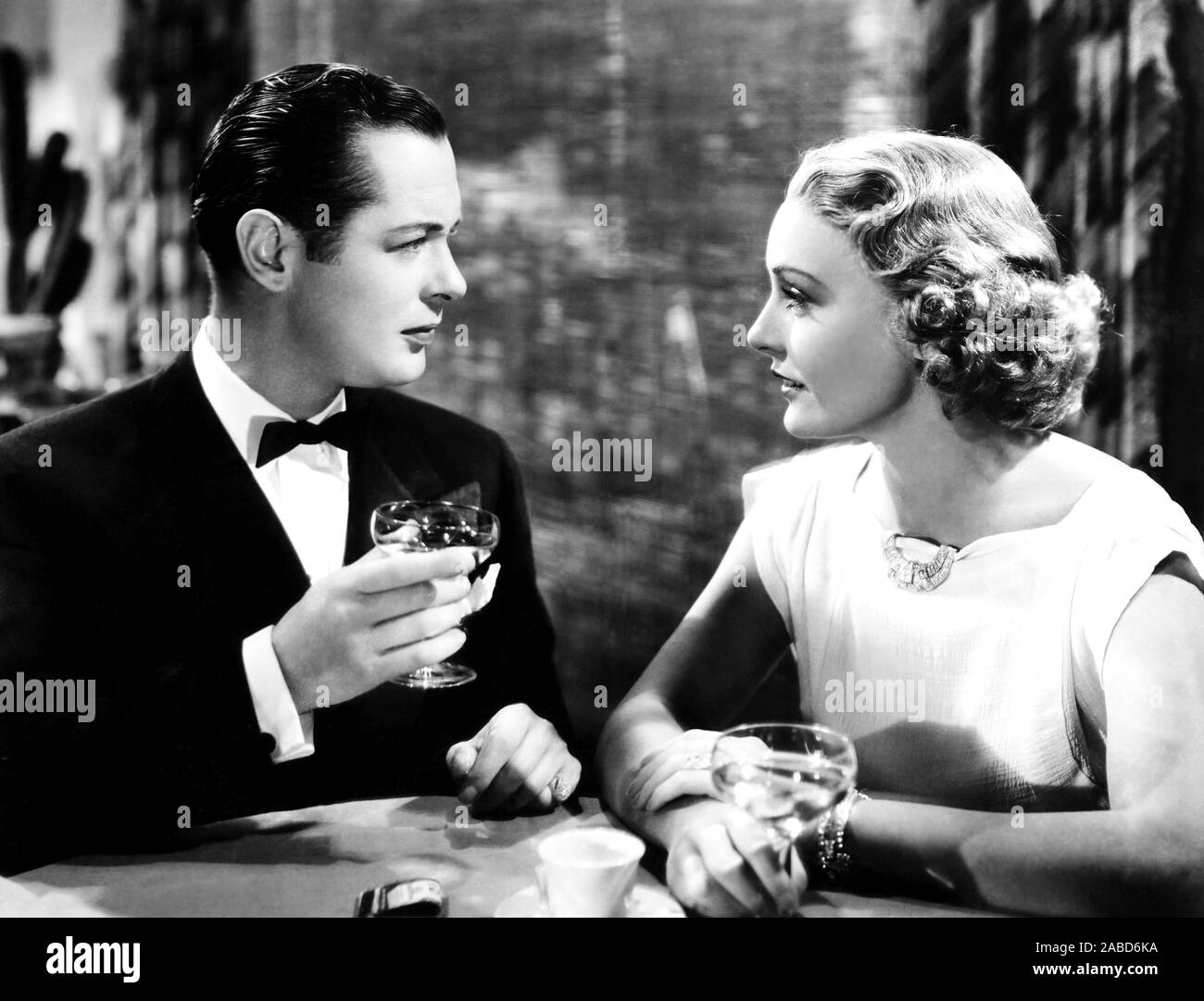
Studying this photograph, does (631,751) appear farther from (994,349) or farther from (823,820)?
(994,349)

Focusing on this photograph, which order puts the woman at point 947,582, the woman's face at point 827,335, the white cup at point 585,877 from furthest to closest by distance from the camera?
the woman's face at point 827,335 < the woman at point 947,582 < the white cup at point 585,877

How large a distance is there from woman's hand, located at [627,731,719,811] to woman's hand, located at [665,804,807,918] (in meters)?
0.11

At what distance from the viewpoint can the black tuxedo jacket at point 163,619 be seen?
2070mm

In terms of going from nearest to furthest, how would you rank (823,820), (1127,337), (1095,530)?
(823,820) → (1095,530) → (1127,337)

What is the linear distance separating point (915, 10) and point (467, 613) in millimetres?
1519

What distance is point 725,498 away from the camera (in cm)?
229

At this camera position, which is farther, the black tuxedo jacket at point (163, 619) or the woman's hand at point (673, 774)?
the black tuxedo jacket at point (163, 619)

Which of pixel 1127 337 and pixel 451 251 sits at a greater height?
pixel 451 251

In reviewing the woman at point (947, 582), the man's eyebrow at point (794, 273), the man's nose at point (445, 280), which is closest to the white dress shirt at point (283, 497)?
the man's nose at point (445, 280)

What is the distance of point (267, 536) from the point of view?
2.14 metres

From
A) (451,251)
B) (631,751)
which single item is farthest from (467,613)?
(451,251)

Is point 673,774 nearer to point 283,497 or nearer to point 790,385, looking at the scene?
point 790,385

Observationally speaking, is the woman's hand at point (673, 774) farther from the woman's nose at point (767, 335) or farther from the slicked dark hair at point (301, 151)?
the slicked dark hair at point (301, 151)

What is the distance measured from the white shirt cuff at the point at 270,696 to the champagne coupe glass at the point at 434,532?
203mm
